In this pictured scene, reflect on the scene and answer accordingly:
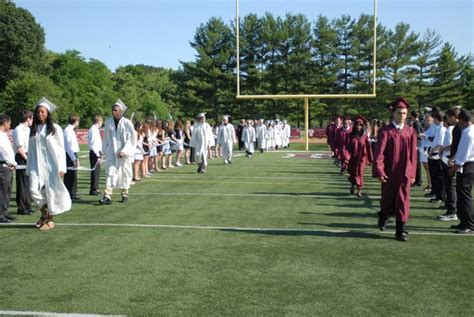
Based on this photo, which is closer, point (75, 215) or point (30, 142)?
point (30, 142)

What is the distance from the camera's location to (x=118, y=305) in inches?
200

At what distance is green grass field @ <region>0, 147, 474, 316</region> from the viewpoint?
5148 mm

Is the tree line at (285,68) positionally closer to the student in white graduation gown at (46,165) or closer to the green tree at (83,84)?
the green tree at (83,84)

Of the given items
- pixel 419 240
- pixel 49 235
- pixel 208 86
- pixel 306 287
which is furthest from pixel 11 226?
pixel 208 86

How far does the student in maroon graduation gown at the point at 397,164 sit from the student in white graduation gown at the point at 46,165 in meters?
4.77

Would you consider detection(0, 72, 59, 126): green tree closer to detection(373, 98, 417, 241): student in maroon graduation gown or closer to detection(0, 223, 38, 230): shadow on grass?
detection(0, 223, 38, 230): shadow on grass

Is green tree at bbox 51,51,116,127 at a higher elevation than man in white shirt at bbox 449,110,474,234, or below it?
higher

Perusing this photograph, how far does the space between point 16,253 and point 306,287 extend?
375 centimetres

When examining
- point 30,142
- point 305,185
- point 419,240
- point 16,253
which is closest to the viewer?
point 16,253

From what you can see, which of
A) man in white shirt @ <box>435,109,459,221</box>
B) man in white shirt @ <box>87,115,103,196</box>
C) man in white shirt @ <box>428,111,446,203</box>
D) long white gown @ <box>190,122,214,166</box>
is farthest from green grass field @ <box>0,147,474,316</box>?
long white gown @ <box>190,122,214,166</box>

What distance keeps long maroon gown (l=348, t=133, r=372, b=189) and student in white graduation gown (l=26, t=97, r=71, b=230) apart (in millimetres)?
6874

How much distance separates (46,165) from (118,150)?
299cm

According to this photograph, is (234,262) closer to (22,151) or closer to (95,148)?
(22,151)

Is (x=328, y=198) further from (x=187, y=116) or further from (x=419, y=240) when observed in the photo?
(x=187, y=116)
